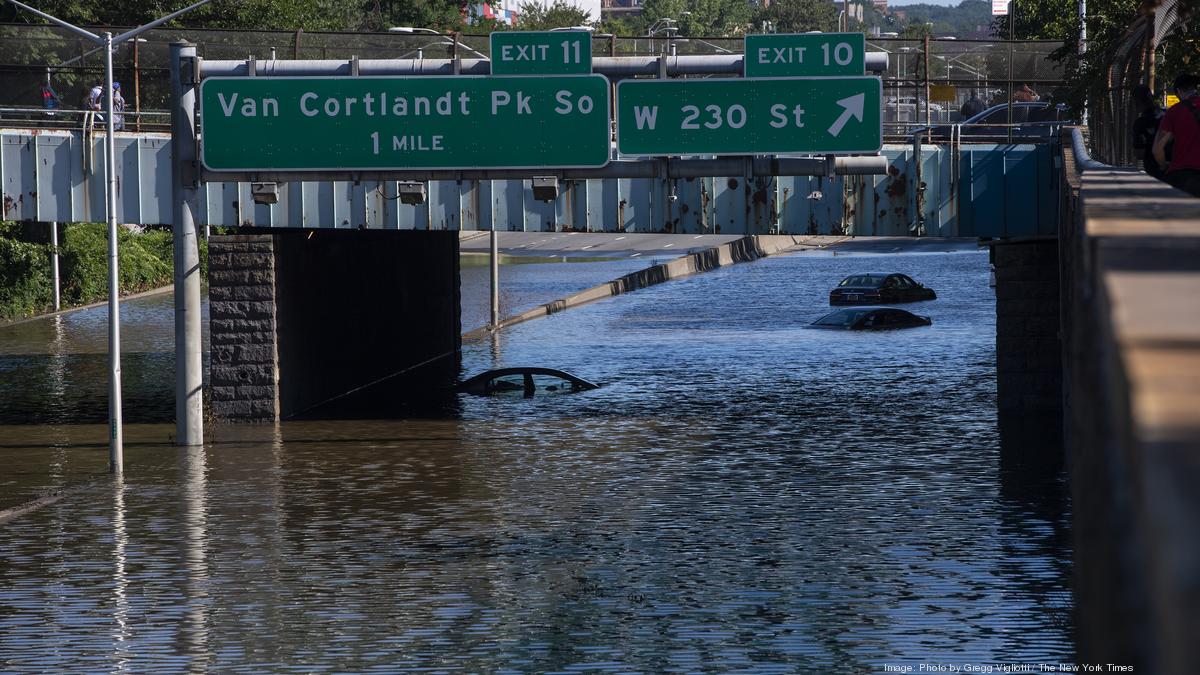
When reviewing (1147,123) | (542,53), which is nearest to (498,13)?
(542,53)

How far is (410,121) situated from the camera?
84.8ft

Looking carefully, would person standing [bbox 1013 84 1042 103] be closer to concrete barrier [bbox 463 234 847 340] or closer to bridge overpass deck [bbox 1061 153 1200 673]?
concrete barrier [bbox 463 234 847 340]

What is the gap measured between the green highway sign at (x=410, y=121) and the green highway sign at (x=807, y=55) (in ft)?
9.23

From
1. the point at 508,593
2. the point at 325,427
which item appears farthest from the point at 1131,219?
the point at 325,427

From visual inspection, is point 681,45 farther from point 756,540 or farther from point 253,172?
point 756,540

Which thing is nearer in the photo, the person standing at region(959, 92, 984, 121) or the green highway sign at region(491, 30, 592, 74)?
the green highway sign at region(491, 30, 592, 74)

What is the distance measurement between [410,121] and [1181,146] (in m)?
14.8

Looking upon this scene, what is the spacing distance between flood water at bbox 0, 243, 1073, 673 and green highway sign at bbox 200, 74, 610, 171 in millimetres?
5098

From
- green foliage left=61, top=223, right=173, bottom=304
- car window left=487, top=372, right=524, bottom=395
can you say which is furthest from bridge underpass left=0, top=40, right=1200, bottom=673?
green foliage left=61, top=223, right=173, bottom=304

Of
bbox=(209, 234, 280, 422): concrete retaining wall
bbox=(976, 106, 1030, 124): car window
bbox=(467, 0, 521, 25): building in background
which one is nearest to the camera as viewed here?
bbox=(209, 234, 280, 422): concrete retaining wall

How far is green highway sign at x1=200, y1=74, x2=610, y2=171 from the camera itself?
25766 mm

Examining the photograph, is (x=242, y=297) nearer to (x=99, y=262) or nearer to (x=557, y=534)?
(x=557, y=534)

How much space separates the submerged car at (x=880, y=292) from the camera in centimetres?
5870

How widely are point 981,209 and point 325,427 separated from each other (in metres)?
13.3
